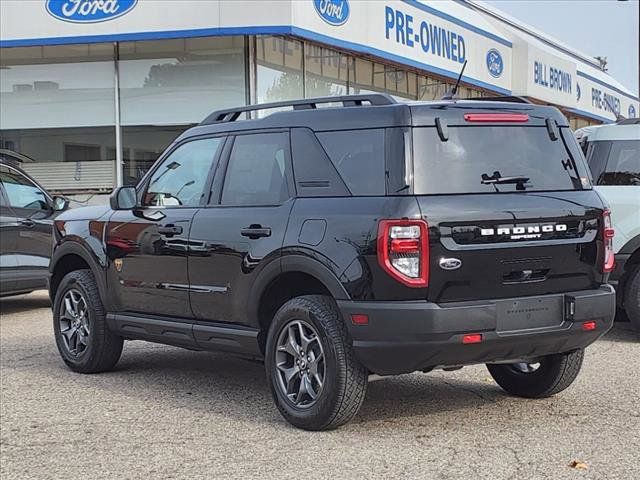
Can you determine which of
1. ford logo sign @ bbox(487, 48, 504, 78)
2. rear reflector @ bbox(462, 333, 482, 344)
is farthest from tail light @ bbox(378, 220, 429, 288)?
ford logo sign @ bbox(487, 48, 504, 78)

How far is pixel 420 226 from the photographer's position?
4.93m

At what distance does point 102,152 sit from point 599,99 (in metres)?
22.1

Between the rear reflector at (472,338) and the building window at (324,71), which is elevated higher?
the building window at (324,71)

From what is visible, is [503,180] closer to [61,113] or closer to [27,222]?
[27,222]

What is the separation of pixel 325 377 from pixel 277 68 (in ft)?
38.0

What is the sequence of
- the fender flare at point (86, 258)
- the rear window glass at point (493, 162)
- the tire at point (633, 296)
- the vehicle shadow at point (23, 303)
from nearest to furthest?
the rear window glass at point (493, 162) → the fender flare at point (86, 258) → the tire at point (633, 296) → the vehicle shadow at point (23, 303)

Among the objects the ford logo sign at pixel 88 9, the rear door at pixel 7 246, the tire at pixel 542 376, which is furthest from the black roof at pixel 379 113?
the ford logo sign at pixel 88 9

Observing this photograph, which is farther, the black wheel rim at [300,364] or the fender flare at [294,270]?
the black wheel rim at [300,364]

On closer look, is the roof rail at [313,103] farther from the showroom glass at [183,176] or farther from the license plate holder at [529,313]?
the license plate holder at [529,313]

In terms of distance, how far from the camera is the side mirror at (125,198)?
6910 mm

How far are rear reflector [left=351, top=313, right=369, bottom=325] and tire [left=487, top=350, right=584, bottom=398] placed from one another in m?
1.50

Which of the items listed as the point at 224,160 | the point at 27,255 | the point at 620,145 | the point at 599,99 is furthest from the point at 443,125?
the point at 599,99

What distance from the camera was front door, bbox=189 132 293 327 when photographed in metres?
5.73

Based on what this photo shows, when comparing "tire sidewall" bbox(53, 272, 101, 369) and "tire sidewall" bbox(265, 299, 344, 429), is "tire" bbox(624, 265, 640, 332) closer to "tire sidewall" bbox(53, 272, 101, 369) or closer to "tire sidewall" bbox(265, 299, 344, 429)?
"tire sidewall" bbox(265, 299, 344, 429)
